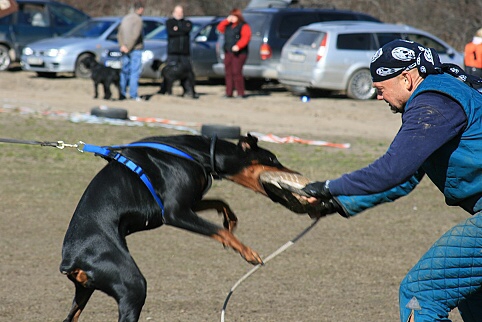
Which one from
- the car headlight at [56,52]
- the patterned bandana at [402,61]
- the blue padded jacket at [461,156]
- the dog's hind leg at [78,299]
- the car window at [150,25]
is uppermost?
the patterned bandana at [402,61]

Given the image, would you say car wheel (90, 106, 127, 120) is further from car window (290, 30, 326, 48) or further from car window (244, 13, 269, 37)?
car window (244, 13, 269, 37)

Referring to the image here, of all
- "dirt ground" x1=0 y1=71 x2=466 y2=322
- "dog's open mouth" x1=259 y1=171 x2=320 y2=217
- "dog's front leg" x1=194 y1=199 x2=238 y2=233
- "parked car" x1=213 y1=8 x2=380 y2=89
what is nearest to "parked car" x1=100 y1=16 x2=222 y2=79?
"parked car" x1=213 y1=8 x2=380 y2=89

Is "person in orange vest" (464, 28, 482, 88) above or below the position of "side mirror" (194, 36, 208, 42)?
above

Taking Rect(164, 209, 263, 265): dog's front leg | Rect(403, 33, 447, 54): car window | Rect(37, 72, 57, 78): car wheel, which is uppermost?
Rect(164, 209, 263, 265): dog's front leg

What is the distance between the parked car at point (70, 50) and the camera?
72.0 ft

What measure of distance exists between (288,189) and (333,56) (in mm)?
14607

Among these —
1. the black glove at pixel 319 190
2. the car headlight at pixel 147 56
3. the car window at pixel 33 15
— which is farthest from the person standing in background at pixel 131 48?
the black glove at pixel 319 190

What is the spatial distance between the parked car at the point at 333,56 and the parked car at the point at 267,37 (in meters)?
0.76

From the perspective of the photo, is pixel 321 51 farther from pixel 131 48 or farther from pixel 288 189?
pixel 288 189

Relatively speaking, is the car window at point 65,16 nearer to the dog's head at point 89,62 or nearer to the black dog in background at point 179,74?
the dog's head at point 89,62

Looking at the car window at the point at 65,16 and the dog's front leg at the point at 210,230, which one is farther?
the car window at the point at 65,16

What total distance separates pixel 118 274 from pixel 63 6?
22362 mm

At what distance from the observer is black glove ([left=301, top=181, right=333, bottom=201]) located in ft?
13.8

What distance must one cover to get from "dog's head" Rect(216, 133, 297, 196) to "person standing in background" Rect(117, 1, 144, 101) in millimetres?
13355
